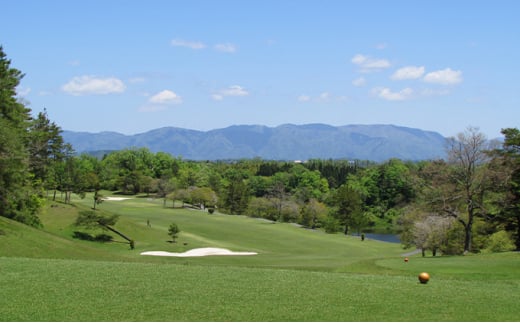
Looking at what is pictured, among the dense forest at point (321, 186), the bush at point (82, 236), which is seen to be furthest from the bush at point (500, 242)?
the bush at point (82, 236)

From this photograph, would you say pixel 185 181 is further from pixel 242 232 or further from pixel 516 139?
pixel 516 139

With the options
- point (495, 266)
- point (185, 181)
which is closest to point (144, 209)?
point (185, 181)

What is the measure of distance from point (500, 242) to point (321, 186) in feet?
365

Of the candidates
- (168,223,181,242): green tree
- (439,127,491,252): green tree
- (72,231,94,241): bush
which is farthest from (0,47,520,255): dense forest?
(168,223,181,242): green tree

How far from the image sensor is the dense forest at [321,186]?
1379 inches

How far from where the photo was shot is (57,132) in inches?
2933

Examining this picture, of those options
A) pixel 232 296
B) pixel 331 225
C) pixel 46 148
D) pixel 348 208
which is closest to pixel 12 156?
pixel 232 296

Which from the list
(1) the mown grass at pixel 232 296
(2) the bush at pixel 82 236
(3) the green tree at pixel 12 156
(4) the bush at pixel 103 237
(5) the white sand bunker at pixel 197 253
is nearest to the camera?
(1) the mown grass at pixel 232 296

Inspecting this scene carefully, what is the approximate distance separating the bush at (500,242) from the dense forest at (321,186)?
105mm

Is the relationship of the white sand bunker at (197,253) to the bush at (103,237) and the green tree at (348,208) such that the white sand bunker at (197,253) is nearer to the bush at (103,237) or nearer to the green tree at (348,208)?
the bush at (103,237)

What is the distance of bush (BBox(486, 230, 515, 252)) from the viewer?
45.8 meters

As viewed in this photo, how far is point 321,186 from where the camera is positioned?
6206 inches

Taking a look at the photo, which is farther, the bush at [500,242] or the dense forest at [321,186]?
the bush at [500,242]

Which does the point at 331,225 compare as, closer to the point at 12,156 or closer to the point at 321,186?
the point at 321,186
